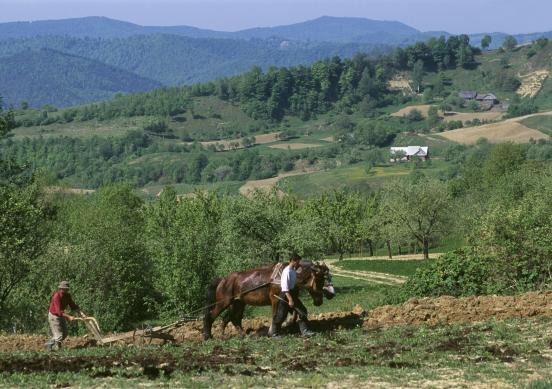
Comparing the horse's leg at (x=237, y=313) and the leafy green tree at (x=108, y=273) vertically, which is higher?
the horse's leg at (x=237, y=313)

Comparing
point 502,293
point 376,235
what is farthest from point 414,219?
point 502,293

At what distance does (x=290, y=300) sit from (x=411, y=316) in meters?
3.42

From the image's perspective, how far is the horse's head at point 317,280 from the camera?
2372 cm

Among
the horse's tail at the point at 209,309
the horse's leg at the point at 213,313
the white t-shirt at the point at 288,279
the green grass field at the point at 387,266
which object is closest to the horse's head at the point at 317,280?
the white t-shirt at the point at 288,279

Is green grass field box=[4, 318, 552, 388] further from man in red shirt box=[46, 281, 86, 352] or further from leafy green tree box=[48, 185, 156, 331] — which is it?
leafy green tree box=[48, 185, 156, 331]

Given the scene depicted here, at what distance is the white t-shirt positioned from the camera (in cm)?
2331

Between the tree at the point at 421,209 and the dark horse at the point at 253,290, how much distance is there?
64.7m

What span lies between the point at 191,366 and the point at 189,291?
24.3m

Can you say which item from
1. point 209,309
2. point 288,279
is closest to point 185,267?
point 209,309

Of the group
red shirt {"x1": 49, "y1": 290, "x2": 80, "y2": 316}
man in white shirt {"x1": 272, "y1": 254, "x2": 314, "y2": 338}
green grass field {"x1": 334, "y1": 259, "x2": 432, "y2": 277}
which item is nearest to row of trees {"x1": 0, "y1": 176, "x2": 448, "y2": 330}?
green grass field {"x1": 334, "y1": 259, "x2": 432, "y2": 277}

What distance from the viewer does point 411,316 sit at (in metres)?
24.2

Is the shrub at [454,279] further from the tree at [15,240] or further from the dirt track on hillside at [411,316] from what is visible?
the tree at [15,240]

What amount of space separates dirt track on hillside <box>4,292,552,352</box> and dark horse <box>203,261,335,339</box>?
2.37 feet

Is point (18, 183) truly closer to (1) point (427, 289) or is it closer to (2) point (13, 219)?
(2) point (13, 219)
